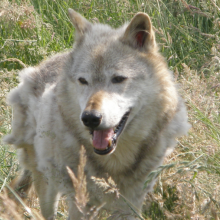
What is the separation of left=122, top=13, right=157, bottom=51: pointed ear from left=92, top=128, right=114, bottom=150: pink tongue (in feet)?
2.72

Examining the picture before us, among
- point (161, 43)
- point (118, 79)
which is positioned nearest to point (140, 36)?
point (118, 79)

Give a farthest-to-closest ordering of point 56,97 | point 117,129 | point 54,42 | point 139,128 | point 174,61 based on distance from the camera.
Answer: point 54,42
point 174,61
point 56,97
point 139,128
point 117,129

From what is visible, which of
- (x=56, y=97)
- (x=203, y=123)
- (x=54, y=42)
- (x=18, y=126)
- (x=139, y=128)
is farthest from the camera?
(x=54, y=42)

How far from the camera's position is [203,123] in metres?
3.70

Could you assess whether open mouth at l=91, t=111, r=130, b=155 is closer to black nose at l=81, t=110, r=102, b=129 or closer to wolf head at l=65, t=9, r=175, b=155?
wolf head at l=65, t=9, r=175, b=155

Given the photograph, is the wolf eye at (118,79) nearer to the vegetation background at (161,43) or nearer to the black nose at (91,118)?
the black nose at (91,118)

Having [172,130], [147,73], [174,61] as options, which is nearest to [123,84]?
[147,73]

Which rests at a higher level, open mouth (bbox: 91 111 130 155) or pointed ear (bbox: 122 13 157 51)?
pointed ear (bbox: 122 13 157 51)

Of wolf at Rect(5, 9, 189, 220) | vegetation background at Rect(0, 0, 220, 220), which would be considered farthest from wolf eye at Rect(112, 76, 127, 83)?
vegetation background at Rect(0, 0, 220, 220)

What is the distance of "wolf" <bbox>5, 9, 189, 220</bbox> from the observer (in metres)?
2.95

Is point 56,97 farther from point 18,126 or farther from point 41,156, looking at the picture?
point 18,126

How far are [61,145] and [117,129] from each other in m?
0.62

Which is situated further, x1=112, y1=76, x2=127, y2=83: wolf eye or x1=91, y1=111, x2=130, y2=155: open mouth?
x1=112, y1=76, x2=127, y2=83: wolf eye

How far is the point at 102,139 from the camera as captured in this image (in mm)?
2869
